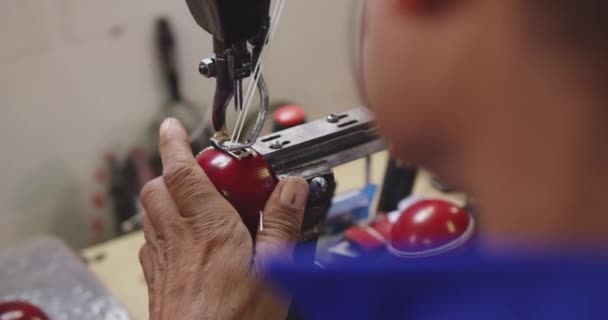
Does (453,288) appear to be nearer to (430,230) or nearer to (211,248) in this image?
(211,248)

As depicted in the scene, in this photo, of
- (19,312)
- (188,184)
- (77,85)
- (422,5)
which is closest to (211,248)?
(188,184)

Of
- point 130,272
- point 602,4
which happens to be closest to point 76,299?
point 130,272

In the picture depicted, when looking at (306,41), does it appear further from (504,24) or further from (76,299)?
(504,24)

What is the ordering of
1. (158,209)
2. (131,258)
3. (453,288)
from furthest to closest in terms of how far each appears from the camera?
(131,258), (158,209), (453,288)

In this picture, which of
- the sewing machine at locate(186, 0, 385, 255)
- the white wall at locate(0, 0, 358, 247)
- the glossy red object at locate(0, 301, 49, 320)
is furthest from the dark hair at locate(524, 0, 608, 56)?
the white wall at locate(0, 0, 358, 247)

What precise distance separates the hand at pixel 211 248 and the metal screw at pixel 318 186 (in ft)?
0.05

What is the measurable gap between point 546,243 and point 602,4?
13 centimetres

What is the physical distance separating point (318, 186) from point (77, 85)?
0.75 metres

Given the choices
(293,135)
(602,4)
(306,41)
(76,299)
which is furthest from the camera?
(306,41)

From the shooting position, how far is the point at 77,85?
4.16ft

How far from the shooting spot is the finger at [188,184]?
2.00 feet

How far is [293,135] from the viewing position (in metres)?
0.69

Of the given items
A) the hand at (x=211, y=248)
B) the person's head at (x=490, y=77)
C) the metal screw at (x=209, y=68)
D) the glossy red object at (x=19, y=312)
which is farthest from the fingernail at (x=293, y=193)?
the glossy red object at (x=19, y=312)

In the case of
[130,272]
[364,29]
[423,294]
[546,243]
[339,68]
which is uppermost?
[364,29]
